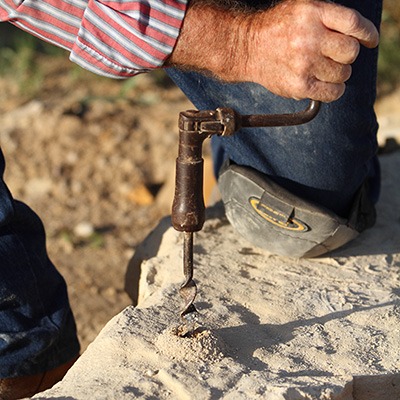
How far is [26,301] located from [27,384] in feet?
0.84

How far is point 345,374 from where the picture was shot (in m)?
1.40

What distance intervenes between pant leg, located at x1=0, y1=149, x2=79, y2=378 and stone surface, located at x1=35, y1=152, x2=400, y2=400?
280 millimetres

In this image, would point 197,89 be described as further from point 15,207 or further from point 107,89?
point 107,89

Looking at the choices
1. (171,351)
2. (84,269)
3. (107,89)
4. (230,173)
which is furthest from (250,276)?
(107,89)

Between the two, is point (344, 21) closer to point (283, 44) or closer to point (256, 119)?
point (283, 44)

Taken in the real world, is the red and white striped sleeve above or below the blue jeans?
above

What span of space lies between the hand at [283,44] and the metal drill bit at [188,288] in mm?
432

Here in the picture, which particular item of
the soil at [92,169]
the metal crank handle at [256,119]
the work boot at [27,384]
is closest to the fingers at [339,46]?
the metal crank handle at [256,119]

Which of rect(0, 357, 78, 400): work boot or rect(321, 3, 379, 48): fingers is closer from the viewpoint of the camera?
rect(321, 3, 379, 48): fingers

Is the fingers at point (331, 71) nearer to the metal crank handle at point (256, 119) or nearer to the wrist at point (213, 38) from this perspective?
the metal crank handle at point (256, 119)

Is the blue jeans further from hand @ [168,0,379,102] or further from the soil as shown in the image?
the soil

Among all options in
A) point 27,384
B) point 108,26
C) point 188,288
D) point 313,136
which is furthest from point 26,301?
point 313,136

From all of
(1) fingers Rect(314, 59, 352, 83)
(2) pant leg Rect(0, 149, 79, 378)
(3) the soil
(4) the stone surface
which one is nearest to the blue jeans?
(2) pant leg Rect(0, 149, 79, 378)

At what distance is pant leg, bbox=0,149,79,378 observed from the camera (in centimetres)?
163
